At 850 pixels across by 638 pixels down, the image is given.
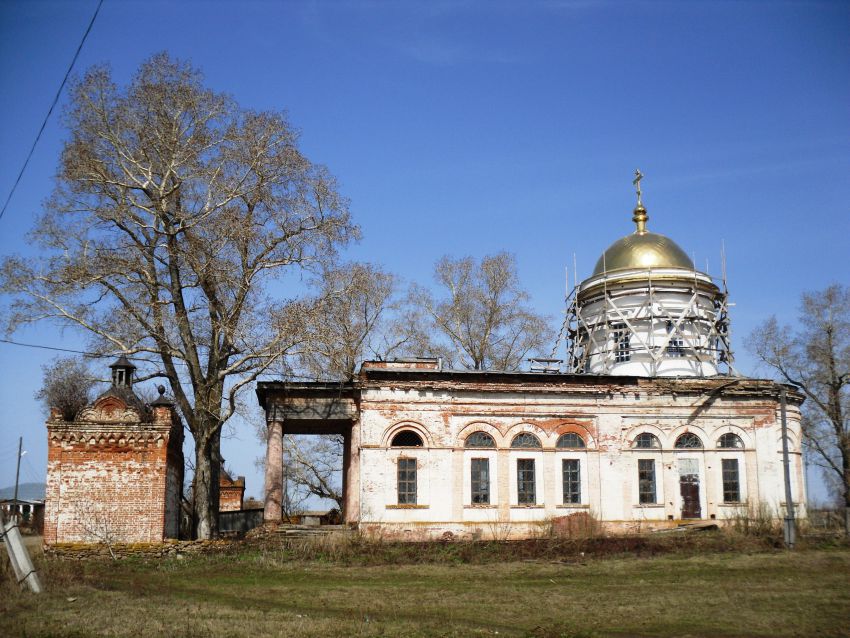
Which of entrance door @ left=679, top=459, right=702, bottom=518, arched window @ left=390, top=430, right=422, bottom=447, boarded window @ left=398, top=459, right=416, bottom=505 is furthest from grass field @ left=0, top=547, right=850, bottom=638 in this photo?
arched window @ left=390, top=430, right=422, bottom=447

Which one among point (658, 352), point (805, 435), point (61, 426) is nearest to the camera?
point (61, 426)

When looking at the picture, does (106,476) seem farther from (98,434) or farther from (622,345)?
(622,345)

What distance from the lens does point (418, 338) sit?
44.2 metres

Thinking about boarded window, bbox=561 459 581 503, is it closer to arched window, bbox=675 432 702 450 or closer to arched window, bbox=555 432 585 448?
arched window, bbox=555 432 585 448

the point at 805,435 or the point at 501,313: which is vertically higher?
the point at 501,313

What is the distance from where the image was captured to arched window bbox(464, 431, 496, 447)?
29391 millimetres

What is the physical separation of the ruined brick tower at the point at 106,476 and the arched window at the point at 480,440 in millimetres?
9718

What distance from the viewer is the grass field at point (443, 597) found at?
1456 cm

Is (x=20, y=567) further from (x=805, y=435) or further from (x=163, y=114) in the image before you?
(x=805, y=435)

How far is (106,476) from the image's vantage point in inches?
1021

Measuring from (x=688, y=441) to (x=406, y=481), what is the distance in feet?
33.5

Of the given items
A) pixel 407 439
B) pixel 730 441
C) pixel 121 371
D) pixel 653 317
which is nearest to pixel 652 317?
pixel 653 317

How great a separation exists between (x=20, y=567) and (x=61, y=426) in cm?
966

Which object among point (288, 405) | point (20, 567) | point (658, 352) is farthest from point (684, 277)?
point (20, 567)
